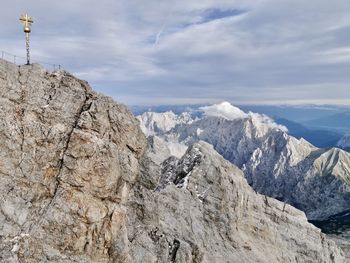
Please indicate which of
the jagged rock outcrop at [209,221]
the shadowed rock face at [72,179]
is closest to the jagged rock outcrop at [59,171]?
the shadowed rock face at [72,179]

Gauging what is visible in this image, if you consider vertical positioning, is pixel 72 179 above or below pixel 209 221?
above

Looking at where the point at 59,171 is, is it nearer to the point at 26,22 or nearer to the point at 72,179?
the point at 72,179

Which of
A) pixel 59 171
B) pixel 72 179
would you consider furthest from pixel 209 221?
pixel 59 171

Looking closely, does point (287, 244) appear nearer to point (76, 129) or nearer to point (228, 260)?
point (228, 260)

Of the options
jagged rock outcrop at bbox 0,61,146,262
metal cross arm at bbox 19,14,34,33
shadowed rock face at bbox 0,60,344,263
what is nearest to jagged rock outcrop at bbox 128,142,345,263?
shadowed rock face at bbox 0,60,344,263

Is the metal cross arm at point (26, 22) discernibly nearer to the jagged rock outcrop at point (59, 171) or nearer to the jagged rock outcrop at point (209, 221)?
the jagged rock outcrop at point (59, 171)

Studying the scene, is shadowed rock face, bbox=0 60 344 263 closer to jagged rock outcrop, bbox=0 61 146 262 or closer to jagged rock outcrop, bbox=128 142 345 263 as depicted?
jagged rock outcrop, bbox=0 61 146 262
